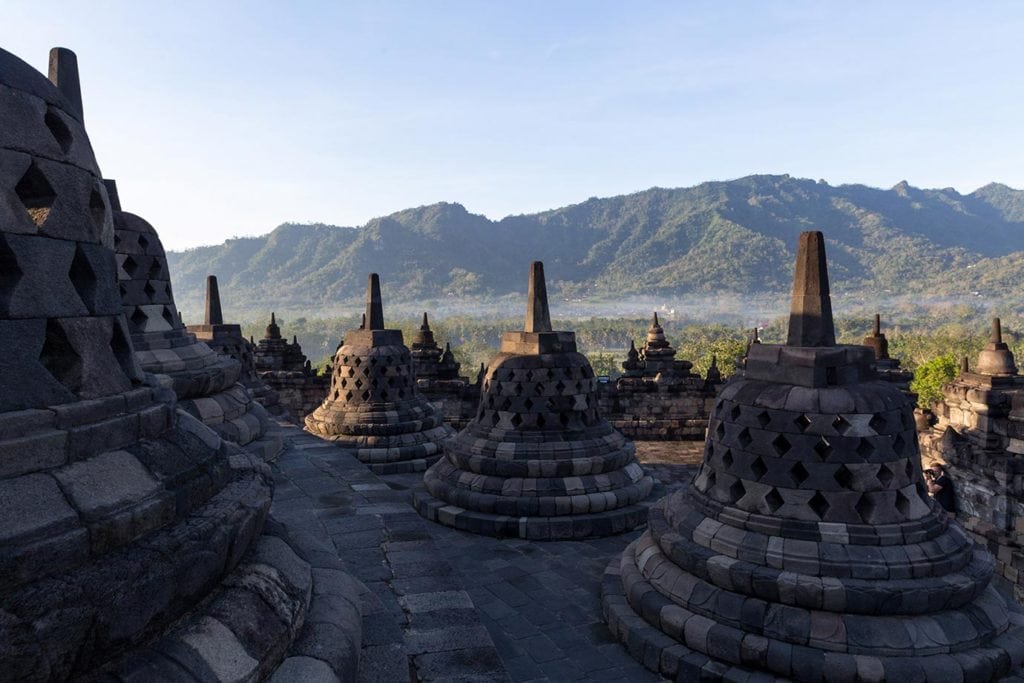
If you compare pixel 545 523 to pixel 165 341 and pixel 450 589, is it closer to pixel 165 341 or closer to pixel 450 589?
pixel 450 589

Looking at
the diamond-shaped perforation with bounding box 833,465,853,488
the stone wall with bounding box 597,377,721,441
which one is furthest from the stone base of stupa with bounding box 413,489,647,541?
the stone wall with bounding box 597,377,721,441

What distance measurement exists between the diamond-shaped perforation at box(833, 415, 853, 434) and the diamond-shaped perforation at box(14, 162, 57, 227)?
16.2 feet

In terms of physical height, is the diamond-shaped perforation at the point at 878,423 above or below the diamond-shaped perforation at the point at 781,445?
above

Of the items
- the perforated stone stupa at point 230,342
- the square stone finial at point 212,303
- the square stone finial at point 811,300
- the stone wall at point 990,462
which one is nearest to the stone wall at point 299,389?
the perforated stone stupa at point 230,342

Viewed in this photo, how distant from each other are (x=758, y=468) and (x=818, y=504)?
19.3 inches

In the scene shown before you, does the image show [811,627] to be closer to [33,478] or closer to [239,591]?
[239,591]

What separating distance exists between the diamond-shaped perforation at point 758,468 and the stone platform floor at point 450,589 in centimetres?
173

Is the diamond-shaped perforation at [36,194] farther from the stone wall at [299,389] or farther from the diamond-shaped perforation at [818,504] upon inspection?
the stone wall at [299,389]

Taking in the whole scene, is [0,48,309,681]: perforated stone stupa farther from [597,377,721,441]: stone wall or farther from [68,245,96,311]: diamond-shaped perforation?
[597,377,721,441]: stone wall

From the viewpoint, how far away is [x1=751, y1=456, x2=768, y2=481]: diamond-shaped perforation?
16.4 feet

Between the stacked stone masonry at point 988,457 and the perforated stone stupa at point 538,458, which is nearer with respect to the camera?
the perforated stone stupa at point 538,458

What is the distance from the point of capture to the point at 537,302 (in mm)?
8617

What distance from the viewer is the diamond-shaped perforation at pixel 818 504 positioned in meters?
4.76

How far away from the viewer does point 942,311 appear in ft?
444
